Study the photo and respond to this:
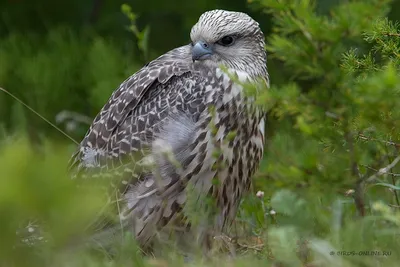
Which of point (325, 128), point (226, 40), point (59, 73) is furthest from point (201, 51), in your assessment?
point (59, 73)

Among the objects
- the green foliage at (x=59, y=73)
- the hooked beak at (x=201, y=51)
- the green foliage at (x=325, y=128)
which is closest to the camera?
the green foliage at (x=325, y=128)

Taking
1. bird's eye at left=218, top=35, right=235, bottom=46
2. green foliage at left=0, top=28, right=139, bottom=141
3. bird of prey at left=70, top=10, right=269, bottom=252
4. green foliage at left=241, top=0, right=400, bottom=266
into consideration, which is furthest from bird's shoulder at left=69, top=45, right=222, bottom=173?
green foliage at left=0, top=28, right=139, bottom=141

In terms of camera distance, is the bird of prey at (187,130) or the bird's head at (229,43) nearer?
the bird of prey at (187,130)

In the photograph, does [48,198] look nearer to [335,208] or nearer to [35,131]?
[335,208]

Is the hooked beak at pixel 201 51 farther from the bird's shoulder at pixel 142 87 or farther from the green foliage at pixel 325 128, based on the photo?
the green foliage at pixel 325 128

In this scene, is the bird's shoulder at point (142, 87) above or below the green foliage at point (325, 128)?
below

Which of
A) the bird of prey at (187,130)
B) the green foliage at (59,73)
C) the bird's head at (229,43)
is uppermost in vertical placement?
the bird's head at (229,43)

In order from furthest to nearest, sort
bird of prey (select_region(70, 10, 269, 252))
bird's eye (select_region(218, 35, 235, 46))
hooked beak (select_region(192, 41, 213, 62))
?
1. bird's eye (select_region(218, 35, 235, 46))
2. hooked beak (select_region(192, 41, 213, 62))
3. bird of prey (select_region(70, 10, 269, 252))

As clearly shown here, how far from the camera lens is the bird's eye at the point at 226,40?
507 cm

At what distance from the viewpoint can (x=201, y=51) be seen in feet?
16.3

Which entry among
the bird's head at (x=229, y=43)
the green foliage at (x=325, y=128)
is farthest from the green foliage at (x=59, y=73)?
the green foliage at (x=325, y=128)

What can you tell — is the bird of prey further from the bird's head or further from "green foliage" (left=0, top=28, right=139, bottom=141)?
"green foliage" (left=0, top=28, right=139, bottom=141)

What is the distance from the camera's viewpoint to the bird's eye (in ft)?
16.6

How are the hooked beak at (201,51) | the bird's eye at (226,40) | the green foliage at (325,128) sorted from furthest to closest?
the bird's eye at (226,40)
the hooked beak at (201,51)
the green foliage at (325,128)
